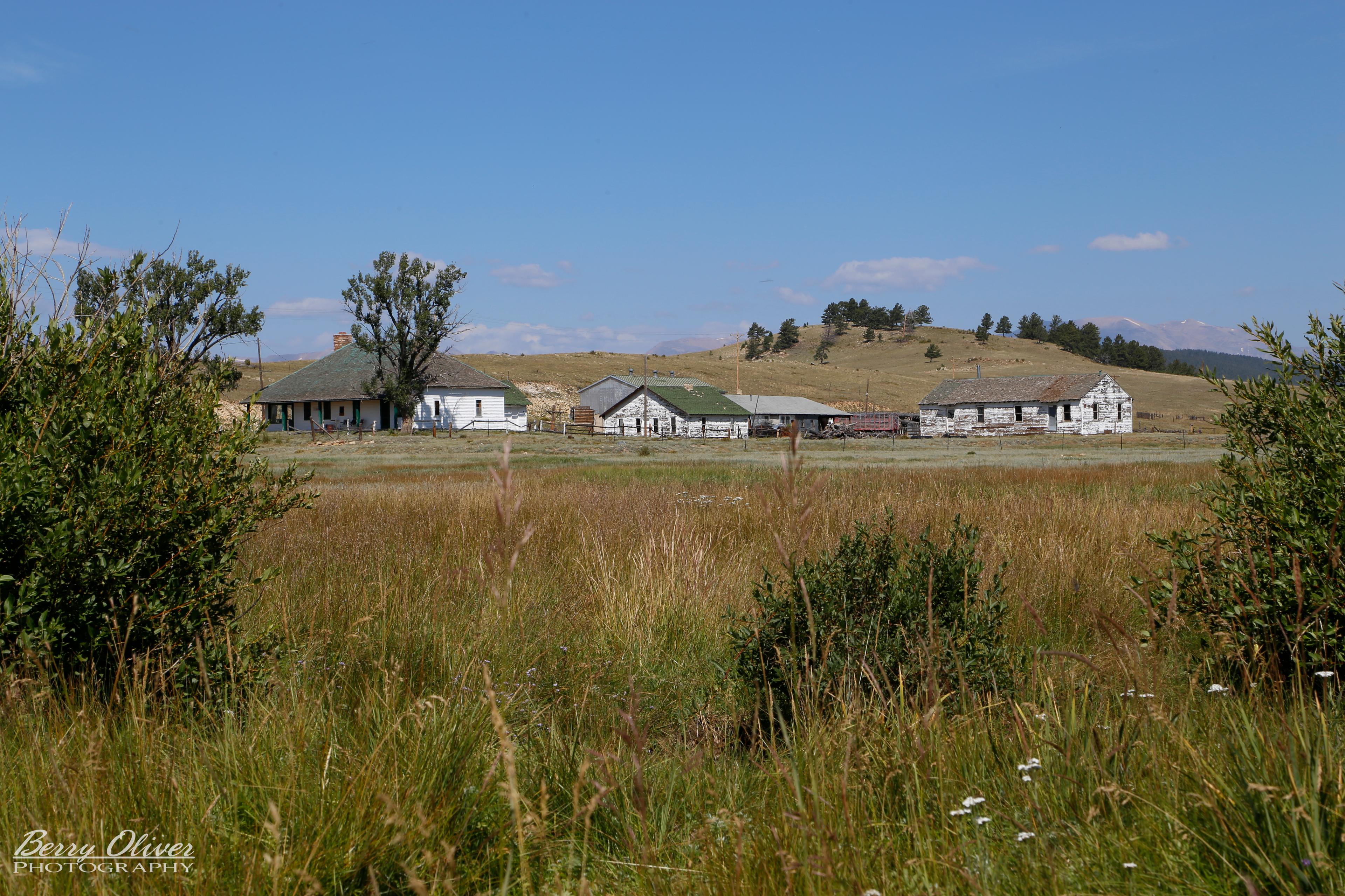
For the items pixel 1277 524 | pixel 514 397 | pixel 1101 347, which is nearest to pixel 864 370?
pixel 1101 347

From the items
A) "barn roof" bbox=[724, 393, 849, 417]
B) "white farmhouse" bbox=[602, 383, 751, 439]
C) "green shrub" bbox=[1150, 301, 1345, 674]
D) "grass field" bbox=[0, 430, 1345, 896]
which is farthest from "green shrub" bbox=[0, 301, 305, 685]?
"barn roof" bbox=[724, 393, 849, 417]

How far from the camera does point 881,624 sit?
4.13 metres

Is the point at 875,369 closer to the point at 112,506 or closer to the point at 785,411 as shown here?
the point at 785,411

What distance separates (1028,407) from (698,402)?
1092 inches

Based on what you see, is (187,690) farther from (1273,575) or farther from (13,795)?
(1273,575)

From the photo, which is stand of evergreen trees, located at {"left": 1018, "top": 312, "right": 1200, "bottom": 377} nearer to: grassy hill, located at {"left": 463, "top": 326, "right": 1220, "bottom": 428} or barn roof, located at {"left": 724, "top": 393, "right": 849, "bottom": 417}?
grassy hill, located at {"left": 463, "top": 326, "right": 1220, "bottom": 428}

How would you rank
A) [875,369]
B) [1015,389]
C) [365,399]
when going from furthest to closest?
[875,369] → [1015,389] → [365,399]

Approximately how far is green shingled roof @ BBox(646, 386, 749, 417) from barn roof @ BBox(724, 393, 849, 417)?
1094 millimetres

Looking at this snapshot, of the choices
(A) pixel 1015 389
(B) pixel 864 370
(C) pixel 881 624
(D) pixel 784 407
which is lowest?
(C) pixel 881 624

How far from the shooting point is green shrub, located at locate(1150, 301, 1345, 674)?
3.82 meters

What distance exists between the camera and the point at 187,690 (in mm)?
3750

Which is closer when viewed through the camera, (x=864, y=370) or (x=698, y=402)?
(x=698, y=402)

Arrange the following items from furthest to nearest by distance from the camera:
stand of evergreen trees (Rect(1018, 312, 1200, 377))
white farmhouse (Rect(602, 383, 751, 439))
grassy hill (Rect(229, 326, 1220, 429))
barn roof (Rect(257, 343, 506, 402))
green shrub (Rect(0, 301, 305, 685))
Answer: stand of evergreen trees (Rect(1018, 312, 1200, 377))
grassy hill (Rect(229, 326, 1220, 429))
white farmhouse (Rect(602, 383, 751, 439))
barn roof (Rect(257, 343, 506, 402))
green shrub (Rect(0, 301, 305, 685))

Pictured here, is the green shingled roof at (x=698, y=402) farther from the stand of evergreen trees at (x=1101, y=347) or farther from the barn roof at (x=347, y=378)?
the stand of evergreen trees at (x=1101, y=347)
